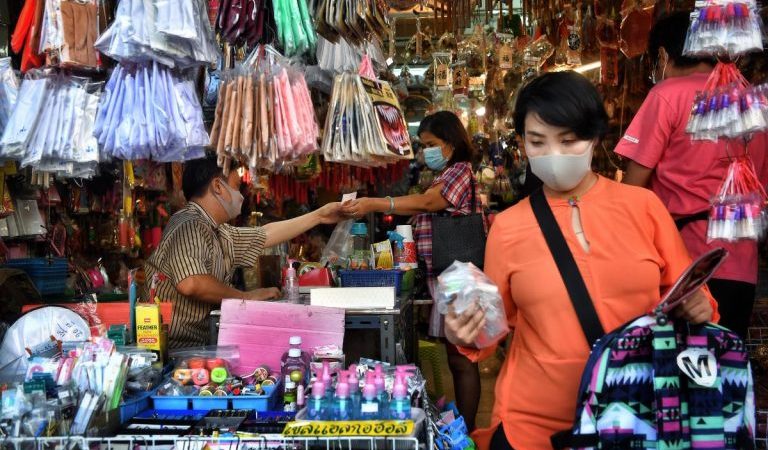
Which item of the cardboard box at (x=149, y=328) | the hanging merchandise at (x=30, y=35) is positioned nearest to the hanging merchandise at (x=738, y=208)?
the cardboard box at (x=149, y=328)

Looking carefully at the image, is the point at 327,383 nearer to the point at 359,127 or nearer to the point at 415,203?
the point at 359,127

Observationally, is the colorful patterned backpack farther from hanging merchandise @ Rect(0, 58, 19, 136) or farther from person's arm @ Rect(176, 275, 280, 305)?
hanging merchandise @ Rect(0, 58, 19, 136)

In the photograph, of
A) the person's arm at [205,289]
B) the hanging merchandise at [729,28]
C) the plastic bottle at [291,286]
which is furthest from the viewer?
the plastic bottle at [291,286]

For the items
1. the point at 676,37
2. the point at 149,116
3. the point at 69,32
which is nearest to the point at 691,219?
the point at 676,37

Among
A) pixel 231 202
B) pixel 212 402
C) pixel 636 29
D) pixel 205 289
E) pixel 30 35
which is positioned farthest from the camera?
pixel 636 29

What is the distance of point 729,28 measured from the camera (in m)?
2.07

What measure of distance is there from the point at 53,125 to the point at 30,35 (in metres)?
0.35

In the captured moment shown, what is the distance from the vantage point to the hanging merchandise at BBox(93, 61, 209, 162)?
2348mm

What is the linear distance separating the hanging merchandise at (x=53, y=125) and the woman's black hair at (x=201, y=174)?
28.0 inches

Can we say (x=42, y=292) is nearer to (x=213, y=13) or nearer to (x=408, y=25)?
(x=213, y=13)

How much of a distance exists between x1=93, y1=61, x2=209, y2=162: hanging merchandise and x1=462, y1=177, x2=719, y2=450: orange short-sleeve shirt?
119 cm

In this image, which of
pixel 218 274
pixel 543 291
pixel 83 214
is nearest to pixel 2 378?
pixel 218 274

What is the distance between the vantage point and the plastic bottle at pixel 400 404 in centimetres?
179

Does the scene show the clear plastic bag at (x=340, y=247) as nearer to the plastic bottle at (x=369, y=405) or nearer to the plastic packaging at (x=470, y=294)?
the plastic bottle at (x=369, y=405)
